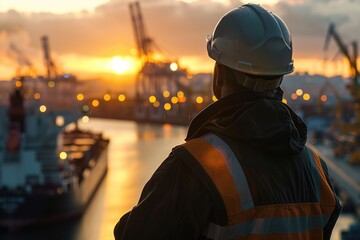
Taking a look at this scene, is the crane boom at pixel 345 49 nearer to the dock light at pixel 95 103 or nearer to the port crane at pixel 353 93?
the port crane at pixel 353 93

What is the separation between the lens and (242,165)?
0.78 metres

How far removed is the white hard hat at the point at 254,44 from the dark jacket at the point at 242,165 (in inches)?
1.9

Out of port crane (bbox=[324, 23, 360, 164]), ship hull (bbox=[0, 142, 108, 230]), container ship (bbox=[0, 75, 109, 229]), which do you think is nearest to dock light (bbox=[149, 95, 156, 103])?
port crane (bbox=[324, 23, 360, 164])

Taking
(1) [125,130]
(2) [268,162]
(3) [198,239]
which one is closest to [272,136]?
(2) [268,162]

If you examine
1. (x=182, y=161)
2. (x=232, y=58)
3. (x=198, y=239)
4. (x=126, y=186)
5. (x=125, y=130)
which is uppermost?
(x=232, y=58)

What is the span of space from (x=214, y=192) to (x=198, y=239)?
0.08 metres

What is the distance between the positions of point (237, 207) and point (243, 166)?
59mm

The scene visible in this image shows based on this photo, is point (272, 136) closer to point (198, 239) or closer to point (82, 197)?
point (198, 239)

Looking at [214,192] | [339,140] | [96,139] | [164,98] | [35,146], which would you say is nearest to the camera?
[214,192]

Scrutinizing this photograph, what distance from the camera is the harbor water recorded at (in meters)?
10.1

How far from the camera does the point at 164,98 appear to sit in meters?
48.1

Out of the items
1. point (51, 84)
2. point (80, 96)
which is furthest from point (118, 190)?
point (80, 96)

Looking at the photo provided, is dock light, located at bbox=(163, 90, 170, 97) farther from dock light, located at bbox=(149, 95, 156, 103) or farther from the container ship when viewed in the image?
the container ship

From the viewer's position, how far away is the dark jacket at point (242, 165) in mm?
743
